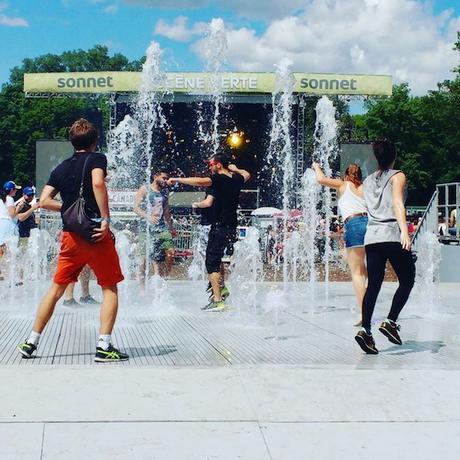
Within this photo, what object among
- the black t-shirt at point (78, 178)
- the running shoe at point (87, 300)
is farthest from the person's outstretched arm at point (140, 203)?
the black t-shirt at point (78, 178)

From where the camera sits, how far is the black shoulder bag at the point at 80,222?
5.58 meters

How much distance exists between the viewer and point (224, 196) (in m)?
8.89

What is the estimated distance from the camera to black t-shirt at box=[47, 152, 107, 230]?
566 centimetres

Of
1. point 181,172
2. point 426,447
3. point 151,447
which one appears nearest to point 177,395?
point 151,447

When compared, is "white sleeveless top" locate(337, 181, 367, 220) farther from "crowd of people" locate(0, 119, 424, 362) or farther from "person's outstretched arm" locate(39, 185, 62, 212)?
"person's outstretched arm" locate(39, 185, 62, 212)

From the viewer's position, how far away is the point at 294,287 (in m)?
13.0

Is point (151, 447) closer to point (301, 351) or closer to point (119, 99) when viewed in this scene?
point (301, 351)

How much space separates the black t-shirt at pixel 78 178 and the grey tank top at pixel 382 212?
215 cm

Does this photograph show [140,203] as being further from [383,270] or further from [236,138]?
[236,138]

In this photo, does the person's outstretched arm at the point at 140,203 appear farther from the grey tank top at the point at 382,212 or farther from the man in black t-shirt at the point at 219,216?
the grey tank top at the point at 382,212

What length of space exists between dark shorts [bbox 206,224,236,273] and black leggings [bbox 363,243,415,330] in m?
2.82

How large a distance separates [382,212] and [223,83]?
880 inches

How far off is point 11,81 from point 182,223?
64290 mm

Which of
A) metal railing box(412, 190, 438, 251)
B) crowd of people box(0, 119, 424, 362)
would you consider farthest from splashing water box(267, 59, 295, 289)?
crowd of people box(0, 119, 424, 362)
